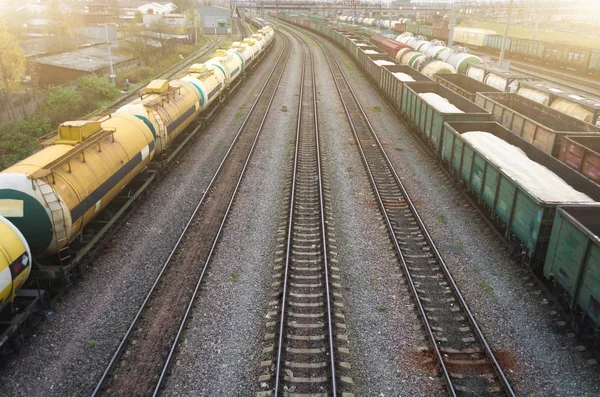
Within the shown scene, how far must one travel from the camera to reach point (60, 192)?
10875 mm

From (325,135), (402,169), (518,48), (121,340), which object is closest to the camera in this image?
(121,340)

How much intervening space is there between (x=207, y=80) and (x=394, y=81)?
1229 centimetres

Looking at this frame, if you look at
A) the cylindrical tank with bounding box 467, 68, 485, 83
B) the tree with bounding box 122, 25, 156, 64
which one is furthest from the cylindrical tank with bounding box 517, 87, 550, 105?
the tree with bounding box 122, 25, 156, 64

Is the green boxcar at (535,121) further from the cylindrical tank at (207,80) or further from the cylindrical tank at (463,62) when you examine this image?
the cylindrical tank at (207,80)

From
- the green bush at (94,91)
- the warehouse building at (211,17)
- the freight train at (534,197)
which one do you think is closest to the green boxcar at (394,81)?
the freight train at (534,197)

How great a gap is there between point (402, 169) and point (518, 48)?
160 ft

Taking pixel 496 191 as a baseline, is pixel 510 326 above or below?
below

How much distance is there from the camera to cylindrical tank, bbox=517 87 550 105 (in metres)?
23.9

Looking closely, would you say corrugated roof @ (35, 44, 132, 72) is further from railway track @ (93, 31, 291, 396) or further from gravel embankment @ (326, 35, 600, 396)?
gravel embankment @ (326, 35, 600, 396)

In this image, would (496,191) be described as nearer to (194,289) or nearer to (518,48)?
(194,289)

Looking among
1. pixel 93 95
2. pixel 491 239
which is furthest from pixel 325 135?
pixel 93 95

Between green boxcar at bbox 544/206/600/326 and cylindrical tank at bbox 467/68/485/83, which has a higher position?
cylindrical tank at bbox 467/68/485/83

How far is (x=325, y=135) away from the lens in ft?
81.4

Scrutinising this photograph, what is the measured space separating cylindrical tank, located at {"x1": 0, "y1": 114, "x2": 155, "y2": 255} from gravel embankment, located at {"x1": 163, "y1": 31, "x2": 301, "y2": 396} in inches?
150
